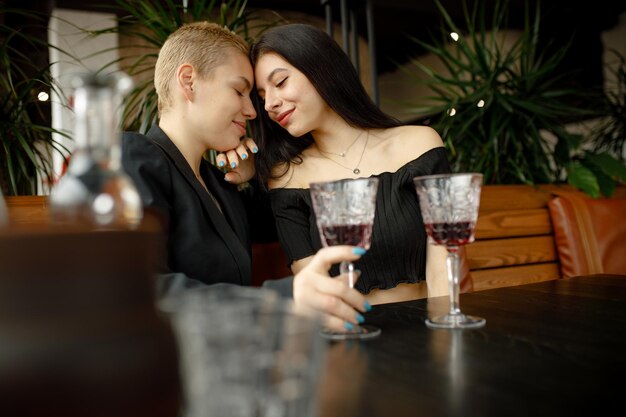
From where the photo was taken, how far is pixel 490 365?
73 cm

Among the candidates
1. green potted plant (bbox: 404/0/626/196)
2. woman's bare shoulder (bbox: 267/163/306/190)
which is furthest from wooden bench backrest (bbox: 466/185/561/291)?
woman's bare shoulder (bbox: 267/163/306/190)

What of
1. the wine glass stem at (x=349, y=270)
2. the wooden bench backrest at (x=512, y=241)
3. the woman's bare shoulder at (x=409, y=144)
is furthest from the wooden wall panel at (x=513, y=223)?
the wine glass stem at (x=349, y=270)

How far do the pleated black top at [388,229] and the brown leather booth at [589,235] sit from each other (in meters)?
1.09

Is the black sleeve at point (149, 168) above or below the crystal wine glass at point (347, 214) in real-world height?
above

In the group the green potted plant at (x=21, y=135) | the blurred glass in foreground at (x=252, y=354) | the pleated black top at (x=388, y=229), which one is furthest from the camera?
the green potted plant at (x=21, y=135)

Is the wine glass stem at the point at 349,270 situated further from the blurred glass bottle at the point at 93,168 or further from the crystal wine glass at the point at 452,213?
the blurred glass bottle at the point at 93,168

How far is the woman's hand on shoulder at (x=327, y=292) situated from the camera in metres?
0.91

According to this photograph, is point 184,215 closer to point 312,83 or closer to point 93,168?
point 312,83

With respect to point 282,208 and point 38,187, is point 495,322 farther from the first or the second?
point 38,187

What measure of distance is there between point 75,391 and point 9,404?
4cm

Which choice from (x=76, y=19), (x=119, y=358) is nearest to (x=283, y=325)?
(x=119, y=358)

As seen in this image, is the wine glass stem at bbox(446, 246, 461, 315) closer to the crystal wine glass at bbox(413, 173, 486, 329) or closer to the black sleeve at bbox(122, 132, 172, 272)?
the crystal wine glass at bbox(413, 173, 486, 329)

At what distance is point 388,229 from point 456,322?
951mm

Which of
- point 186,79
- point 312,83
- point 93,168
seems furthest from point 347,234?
point 312,83
